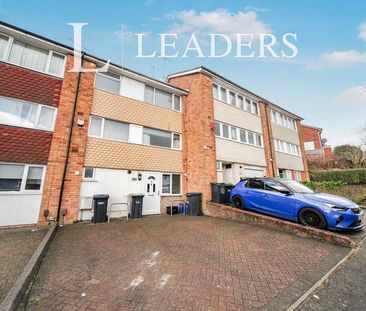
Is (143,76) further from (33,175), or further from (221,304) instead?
(221,304)

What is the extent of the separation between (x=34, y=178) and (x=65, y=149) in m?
1.66

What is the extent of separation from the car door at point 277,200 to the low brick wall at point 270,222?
1.07ft

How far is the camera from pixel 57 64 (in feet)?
31.3

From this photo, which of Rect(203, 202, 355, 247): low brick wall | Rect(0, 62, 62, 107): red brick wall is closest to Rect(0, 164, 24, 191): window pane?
Rect(0, 62, 62, 107): red brick wall

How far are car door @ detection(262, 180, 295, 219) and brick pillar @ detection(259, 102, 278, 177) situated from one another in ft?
29.2

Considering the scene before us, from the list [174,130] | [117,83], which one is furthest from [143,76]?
[174,130]

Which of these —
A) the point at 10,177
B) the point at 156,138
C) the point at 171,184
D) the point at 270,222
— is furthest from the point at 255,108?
the point at 10,177

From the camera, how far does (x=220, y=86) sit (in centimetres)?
1434

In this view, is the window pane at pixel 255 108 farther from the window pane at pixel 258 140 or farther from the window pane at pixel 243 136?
the window pane at pixel 243 136

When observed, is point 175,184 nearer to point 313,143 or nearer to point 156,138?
point 156,138

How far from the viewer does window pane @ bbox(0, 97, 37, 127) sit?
7.83m

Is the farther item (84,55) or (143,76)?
(143,76)

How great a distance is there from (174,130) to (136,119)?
8.71 ft

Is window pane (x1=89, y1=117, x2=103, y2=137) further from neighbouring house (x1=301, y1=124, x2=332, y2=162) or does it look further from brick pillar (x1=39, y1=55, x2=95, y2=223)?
neighbouring house (x1=301, y1=124, x2=332, y2=162)
